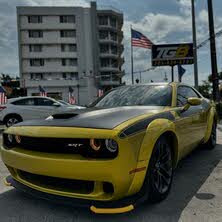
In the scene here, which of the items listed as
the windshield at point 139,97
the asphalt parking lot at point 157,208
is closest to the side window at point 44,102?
the windshield at point 139,97

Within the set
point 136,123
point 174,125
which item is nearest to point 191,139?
point 174,125

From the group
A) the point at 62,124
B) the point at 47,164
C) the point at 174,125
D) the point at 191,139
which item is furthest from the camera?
the point at 191,139

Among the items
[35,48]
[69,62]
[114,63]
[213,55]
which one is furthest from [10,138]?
[114,63]

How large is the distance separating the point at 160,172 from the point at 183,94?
5.90ft

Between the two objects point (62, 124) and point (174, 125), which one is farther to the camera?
point (174, 125)

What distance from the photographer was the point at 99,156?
2795mm

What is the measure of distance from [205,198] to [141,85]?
1.98 m

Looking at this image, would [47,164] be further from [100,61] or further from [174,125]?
[100,61]

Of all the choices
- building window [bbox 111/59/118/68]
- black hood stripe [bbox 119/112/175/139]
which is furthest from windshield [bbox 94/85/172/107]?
building window [bbox 111/59/118/68]

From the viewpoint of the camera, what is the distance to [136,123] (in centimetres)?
304

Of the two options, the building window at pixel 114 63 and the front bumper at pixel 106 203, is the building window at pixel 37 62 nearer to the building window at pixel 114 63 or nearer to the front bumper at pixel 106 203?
the building window at pixel 114 63

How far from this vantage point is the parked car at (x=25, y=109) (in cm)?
1234

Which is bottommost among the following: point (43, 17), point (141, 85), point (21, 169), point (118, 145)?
point (21, 169)

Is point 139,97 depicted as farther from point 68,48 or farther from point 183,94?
point 68,48
